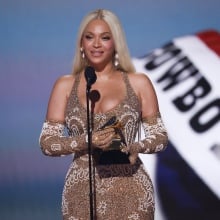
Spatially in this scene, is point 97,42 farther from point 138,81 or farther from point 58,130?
point 58,130

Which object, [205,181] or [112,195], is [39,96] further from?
[112,195]

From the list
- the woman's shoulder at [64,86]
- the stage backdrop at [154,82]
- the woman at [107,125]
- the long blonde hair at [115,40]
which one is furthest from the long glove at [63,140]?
the stage backdrop at [154,82]

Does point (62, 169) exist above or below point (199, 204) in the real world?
above

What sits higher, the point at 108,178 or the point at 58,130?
the point at 58,130

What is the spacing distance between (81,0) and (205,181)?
106 cm

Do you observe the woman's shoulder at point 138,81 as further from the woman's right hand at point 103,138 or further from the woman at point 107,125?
the woman's right hand at point 103,138

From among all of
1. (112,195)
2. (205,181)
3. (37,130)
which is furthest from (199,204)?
(112,195)

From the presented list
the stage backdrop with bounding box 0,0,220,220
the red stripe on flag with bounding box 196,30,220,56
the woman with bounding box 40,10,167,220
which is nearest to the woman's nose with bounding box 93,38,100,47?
the woman with bounding box 40,10,167,220

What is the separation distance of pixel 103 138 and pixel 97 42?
36 centimetres

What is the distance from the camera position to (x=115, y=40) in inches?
76.5

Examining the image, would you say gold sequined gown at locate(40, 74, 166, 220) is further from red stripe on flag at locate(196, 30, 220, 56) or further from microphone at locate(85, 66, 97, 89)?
red stripe on flag at locate(196, 30, 220, 56)

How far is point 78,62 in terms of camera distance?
1.99 meters

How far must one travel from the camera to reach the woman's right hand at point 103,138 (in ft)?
5.68

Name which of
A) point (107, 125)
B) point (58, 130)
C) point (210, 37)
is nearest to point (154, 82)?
point (210, 37)
